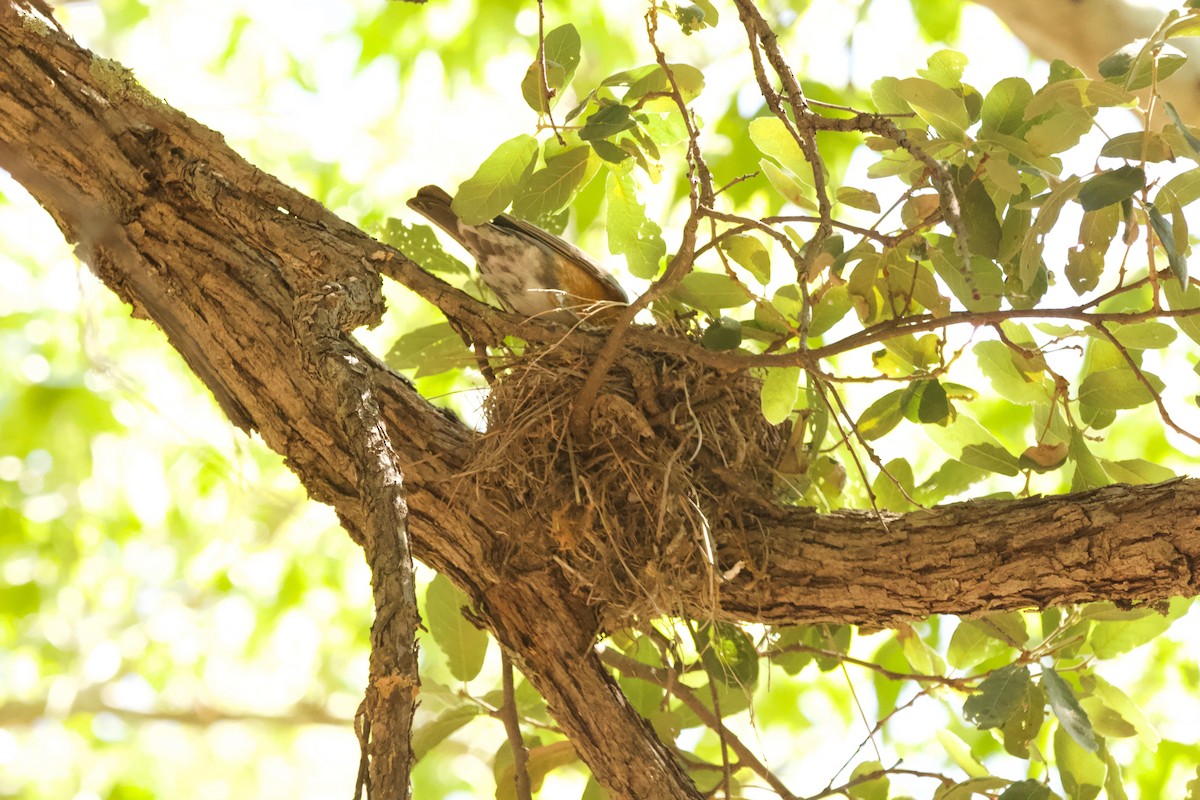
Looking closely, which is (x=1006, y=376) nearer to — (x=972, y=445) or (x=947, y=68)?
(x=972, y=445)

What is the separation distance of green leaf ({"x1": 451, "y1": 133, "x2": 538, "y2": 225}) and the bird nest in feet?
1.32

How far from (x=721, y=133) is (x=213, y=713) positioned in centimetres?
505

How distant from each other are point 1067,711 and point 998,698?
13cm

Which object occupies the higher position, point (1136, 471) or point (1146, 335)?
point (1146, 335)

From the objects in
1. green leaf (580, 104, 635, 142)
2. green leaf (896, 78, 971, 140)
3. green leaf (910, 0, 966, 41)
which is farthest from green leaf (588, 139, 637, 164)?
green leaf (910, 0, 966, 41)

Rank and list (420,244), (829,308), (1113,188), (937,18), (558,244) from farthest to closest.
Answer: (937,18)
(558,244)
(420,244)
(829,308)
(1113,188)

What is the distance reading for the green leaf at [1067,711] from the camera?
1.97 m

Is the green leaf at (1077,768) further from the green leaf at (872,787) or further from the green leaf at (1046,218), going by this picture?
the green leaf at (1046,218)

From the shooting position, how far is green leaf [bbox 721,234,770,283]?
2350mm

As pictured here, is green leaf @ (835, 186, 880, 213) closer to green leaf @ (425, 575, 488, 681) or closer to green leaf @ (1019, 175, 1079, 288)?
green leaf @ (1019, 175, 1079, 288)

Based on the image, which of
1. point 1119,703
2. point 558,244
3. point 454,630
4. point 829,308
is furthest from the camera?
point 558,244

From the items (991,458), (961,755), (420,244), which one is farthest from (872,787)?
(420,244)

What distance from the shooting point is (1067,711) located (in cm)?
202

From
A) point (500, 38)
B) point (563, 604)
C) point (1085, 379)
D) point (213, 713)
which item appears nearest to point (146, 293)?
point (563, 604)
